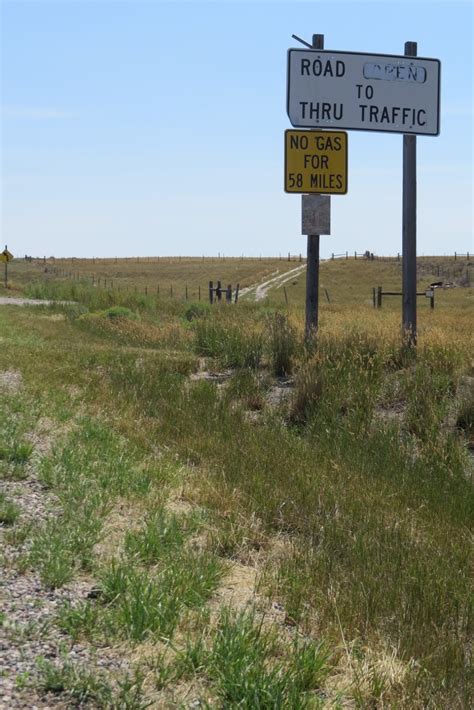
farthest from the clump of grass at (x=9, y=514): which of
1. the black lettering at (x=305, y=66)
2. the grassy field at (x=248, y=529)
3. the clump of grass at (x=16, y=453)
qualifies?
the black lettering at (x=305, y=66)

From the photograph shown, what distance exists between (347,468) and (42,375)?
210 inches

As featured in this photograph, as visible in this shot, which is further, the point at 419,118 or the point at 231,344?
the point at 231,344

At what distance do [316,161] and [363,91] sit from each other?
4.20 ft

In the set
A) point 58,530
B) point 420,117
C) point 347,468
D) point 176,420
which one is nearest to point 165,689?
point 58,530

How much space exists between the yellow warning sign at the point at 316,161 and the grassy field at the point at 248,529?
2.61 metres

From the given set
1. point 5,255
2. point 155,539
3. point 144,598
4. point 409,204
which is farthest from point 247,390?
point 5,255

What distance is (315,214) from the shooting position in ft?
44.6

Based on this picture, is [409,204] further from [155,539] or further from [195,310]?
[195,310]

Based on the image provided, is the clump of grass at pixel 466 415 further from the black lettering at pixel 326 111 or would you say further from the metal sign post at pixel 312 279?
the black lettering at pixel 326 111

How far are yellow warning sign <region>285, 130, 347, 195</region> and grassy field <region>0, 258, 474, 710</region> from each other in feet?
8.57

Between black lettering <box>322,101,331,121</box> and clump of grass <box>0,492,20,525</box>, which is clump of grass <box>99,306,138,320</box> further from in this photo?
clump of grass <box>0,492,20,525</box>

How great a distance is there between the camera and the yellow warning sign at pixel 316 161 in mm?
13352

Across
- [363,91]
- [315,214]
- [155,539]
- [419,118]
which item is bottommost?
[155,539]

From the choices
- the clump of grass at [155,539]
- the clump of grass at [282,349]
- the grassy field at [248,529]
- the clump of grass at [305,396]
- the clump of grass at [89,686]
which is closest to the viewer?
the clump of grass at [89,686]
